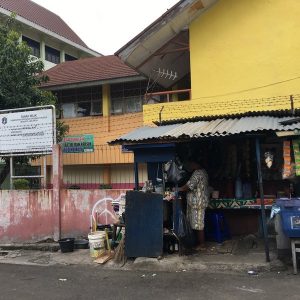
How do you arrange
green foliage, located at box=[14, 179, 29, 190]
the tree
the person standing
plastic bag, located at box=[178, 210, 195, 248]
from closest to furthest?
plastic bag, located at box=[178, 210, 195, 248] < the person standing < green foliage, located at box=[14, 179, 29, 190] < the tree

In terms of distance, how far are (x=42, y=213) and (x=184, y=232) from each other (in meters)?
4.07

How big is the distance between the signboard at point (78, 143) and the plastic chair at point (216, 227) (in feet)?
22.4

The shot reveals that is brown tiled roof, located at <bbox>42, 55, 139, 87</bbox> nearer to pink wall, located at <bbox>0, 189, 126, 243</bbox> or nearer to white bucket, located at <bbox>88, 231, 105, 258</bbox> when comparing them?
pink wall, located at <bbox>0, 189, 126, 243</bbox>

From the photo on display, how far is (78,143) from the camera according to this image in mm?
16078

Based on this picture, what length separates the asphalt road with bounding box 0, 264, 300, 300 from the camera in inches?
250

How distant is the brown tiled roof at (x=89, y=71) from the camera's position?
17047mm

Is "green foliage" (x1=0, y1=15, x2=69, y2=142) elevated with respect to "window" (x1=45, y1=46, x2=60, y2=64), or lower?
lower

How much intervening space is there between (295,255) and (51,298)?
3.87m

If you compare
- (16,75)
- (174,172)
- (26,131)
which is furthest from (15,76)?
(174,172)

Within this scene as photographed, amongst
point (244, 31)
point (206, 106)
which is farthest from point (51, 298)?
point (244, 31)

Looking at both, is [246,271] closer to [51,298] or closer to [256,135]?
[256,135]

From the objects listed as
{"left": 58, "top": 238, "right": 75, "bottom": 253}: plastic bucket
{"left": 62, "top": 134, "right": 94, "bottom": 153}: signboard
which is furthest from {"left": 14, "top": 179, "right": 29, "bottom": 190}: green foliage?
{"left": 58, "top": 238, "right": 75, "bottom": 253}: plastic bucket

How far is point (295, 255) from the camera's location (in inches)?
284

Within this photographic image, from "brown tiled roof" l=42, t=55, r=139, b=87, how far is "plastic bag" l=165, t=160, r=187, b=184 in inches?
319
